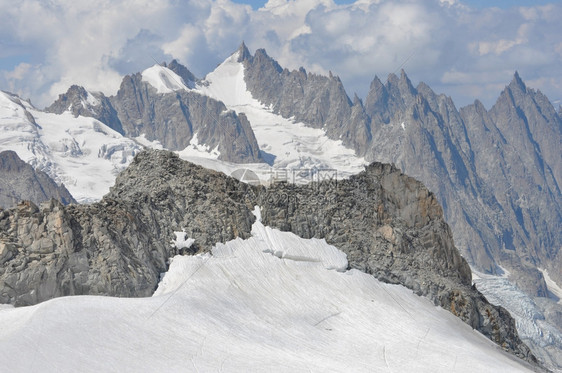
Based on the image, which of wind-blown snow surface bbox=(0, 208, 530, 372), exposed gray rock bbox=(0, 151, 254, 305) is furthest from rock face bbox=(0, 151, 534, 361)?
wind-blown snow surface bbox=(0, 208, 530, 372)

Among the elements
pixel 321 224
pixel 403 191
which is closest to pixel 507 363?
pixel 321 224

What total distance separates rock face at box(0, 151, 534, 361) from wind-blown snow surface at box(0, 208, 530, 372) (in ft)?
6.15

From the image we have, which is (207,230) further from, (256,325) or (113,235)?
(256,325)

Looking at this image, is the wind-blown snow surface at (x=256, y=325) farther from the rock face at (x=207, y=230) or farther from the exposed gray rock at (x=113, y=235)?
the rock face at (x=207, y=230)

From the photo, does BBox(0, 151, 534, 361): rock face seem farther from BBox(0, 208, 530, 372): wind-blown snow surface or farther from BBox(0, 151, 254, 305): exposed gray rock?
BBox(0, 208, 530, 372): wind-blown snow surface

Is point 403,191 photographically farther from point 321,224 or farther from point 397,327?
point 397,327

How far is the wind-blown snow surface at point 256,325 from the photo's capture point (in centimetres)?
3316

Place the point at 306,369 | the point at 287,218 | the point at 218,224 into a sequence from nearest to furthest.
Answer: the point at 306,369 → the point at 218,224 → the point at 287,218

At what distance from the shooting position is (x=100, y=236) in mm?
44875

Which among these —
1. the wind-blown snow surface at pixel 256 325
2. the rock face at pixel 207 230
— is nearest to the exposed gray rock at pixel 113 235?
the rock face at pixel 207 230

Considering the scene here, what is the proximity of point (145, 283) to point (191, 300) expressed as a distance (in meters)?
4.35

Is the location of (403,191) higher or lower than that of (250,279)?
higher

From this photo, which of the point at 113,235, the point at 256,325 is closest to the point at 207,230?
the point at 113,235

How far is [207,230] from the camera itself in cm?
5075
